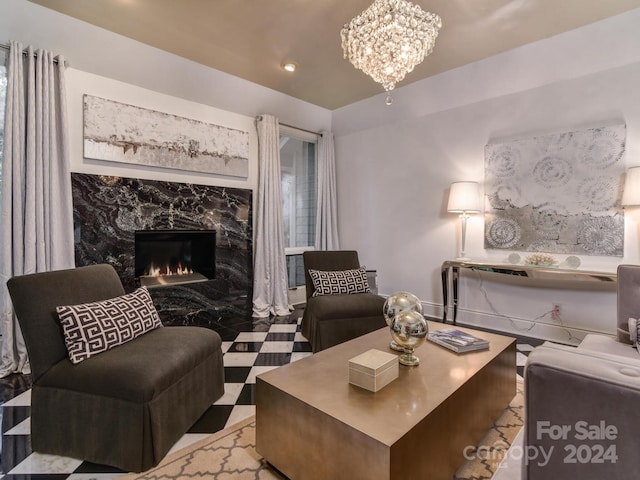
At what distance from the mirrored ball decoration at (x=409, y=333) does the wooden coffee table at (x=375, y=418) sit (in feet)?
0.22

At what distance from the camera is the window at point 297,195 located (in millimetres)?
4496

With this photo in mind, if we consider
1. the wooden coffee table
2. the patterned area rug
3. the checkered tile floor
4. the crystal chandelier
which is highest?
the crystal chandelier

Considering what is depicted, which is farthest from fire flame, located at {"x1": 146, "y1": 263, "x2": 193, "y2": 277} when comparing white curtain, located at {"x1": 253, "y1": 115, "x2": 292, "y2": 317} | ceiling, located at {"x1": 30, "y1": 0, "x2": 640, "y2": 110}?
ceiling, located at {"x1": 30, "y1": 0, "x2": 640, "y2": 110}

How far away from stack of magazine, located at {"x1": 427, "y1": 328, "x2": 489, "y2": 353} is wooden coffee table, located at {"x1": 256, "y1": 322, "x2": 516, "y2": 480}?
0.29 feet

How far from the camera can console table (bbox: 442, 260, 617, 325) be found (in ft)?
8.46

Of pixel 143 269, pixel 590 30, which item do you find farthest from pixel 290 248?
pixel 590 30

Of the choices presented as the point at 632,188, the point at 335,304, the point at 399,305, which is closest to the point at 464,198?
the point at 632,188

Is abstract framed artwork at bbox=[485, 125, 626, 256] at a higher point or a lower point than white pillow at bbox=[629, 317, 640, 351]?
higher

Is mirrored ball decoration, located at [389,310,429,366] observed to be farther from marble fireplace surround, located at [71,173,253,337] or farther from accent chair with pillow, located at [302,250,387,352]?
marble fireplace surround, located at [71,173,253,337]

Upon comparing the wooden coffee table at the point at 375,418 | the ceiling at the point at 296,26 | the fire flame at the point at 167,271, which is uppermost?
the ceiling at the point at 296,26

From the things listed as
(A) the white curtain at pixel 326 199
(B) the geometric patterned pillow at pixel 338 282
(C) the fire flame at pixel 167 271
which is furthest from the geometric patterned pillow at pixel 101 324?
(A) the white curtain at pixel 326 199

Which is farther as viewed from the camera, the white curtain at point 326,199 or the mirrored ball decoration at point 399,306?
the white curtain at point 326,199

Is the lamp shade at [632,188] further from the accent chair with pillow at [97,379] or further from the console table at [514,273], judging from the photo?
the accent chair with pillow at [97,379]

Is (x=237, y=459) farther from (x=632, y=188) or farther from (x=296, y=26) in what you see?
(x=632, y=188)
